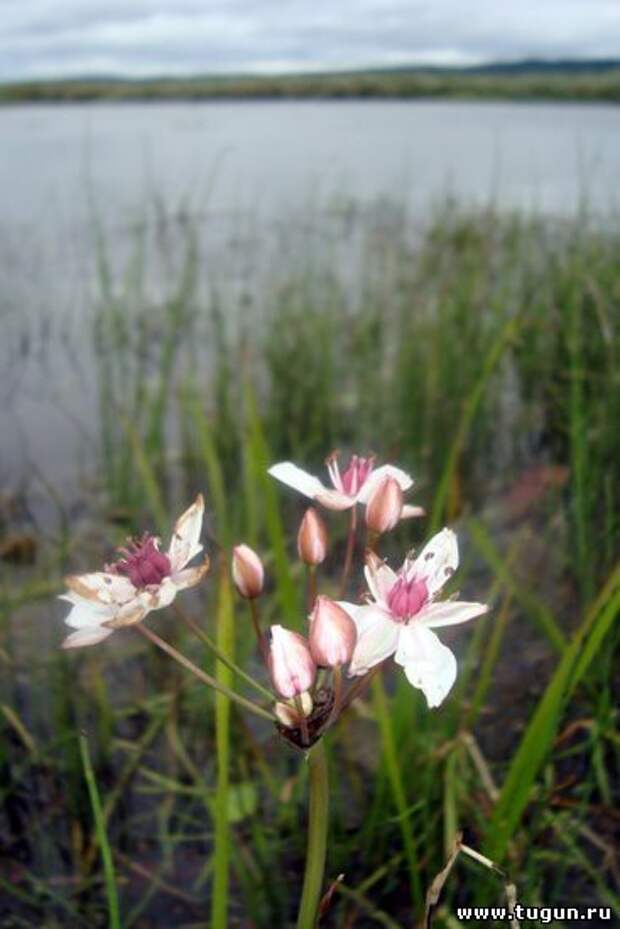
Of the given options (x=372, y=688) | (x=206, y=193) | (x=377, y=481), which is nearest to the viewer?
(x=377, y=481)

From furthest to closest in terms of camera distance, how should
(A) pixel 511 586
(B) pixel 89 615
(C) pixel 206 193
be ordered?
(C) pixel 206 193
(A) pixel 511 586
(B) pixel 89 615

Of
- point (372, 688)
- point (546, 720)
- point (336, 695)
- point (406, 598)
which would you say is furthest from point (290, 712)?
point (372, 688)

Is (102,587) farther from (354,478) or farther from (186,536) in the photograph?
(354,478)

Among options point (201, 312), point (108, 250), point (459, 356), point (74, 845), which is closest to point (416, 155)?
point (108, 250)

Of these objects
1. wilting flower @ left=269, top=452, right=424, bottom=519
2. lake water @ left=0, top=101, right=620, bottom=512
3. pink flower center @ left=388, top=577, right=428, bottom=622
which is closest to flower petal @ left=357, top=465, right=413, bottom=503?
wilting flower @ left=269, top=452, right=424, bottom=519

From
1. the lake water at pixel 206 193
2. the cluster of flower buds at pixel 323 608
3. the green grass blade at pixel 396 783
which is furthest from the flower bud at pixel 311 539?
the lake water at pixel 206 193

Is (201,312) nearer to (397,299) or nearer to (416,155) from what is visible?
(397,299)

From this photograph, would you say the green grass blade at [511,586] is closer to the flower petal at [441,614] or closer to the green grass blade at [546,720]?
the green grass blade at [546,720]

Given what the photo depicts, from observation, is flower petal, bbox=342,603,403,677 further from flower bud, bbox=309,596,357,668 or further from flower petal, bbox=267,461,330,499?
flower petal, bbox=267,461,330,499
